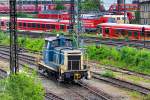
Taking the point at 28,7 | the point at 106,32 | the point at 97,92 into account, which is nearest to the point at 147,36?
the point at 106,32

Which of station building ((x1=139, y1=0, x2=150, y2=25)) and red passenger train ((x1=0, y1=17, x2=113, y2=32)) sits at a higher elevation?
station building ((x1=139, y1=0, x2=150, y2=25))

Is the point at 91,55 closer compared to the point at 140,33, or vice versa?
the point at 91,55

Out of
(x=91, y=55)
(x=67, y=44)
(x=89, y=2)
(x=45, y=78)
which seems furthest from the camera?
(x=89, y=2)

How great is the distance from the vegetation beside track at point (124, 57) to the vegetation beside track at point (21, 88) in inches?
672

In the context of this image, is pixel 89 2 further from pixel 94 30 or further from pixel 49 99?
pixel 49 99

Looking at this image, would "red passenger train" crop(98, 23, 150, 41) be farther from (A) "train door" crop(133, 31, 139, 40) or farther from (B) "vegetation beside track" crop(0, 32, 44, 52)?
(B) "vegetation beside track" crop(0, 32, 44, 52)

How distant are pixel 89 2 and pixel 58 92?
7420cm

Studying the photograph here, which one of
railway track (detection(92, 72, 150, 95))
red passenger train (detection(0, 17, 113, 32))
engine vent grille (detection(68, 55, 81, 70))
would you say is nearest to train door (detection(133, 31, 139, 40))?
red passenger train (detection(0, 17, 113, 32))

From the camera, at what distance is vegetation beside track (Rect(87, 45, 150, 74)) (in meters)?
36.0

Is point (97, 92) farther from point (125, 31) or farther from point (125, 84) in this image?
point (125, 31)

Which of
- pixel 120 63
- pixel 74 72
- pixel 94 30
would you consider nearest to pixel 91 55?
pixel 120 63

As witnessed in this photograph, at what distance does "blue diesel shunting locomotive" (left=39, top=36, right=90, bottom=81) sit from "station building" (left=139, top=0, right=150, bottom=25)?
5647 cm

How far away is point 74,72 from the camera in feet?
91.8

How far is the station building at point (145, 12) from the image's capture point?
85.2 m
